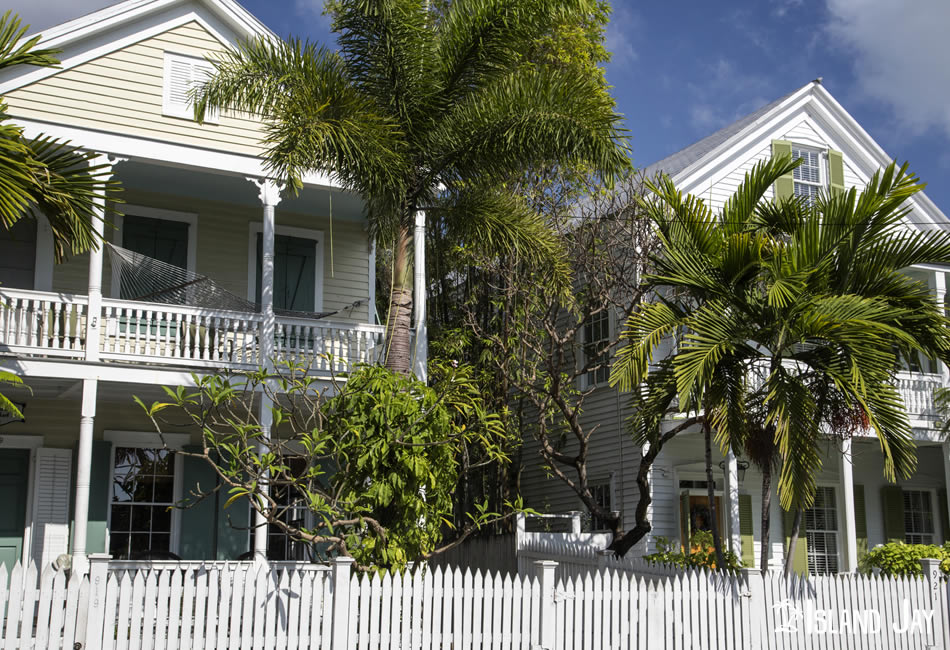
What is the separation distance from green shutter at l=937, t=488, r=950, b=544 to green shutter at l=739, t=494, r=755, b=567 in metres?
5.09

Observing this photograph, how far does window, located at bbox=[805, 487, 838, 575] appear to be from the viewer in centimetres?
1841

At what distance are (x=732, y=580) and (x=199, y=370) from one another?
23.9 feet

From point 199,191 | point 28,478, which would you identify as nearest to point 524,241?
point 199,191

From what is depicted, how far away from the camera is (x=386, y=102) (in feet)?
39.4

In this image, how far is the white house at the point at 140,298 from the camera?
12.8 meters

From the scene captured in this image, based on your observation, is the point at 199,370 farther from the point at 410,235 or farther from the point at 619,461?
the point at 619,461

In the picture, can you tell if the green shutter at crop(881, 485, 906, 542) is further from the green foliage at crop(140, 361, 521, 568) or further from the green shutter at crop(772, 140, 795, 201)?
the green foliage at crop(140, 361, 521, 568)

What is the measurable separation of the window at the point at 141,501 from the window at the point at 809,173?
1247 centimetres

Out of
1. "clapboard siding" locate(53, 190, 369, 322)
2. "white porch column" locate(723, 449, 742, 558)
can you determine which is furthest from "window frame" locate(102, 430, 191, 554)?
"white porch column" locate(723, 449, 742, 558)

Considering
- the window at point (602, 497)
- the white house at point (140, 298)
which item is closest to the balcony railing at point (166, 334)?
the white house at point (140, 298)

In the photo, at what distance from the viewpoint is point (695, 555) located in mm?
13953

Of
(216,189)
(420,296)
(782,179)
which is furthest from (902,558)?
(216,189)

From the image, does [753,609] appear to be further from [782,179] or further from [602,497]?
[782,179]

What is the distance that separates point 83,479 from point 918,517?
15675 millimetres
